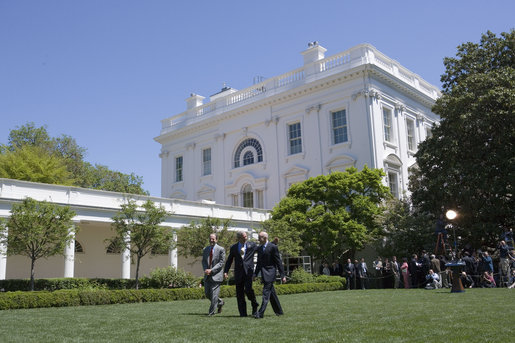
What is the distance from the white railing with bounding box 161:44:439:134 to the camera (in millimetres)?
32750

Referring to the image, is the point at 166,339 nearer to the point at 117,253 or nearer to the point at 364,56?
the point at 117,253

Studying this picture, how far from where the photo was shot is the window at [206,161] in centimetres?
4197

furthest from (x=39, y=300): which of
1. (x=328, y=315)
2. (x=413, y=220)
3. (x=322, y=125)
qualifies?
(x=322, y=125)

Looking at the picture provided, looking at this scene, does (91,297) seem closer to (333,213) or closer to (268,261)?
(268,261)

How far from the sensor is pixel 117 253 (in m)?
30.8

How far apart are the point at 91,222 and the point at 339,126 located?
1795 cm

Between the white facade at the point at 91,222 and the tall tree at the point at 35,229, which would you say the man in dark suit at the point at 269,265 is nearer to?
the tall tree at the point at 35,229

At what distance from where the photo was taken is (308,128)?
34844 mm

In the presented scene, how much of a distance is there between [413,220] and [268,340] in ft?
71.7

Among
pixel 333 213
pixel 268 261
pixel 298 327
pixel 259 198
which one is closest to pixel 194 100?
pixel 259 198

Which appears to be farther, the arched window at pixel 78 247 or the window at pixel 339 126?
the window at pixel 339 126

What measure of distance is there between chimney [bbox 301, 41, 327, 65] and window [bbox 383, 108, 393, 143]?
6.37 metres

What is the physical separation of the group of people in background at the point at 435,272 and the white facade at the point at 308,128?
8.83 metres

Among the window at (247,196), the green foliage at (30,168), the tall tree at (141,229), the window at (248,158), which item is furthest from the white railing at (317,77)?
the tall tree at (141,229)
